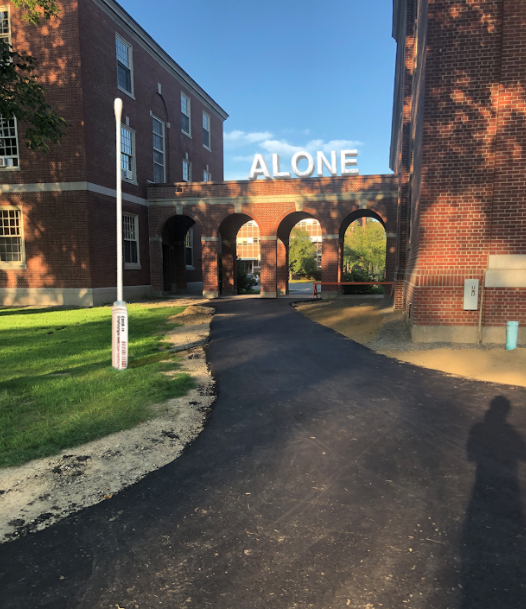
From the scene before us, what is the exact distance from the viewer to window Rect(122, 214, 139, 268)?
76.6 ft

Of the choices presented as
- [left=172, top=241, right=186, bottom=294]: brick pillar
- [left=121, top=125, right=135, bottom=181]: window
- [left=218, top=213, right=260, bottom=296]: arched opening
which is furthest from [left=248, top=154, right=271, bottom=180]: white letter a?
[left=172, top=241, right=186, bottom=294]: brick pillar

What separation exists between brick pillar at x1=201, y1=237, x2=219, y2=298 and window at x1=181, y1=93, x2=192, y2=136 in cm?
1047

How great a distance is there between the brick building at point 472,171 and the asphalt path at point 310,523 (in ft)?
14.1

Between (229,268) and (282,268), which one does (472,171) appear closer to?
(282,268)

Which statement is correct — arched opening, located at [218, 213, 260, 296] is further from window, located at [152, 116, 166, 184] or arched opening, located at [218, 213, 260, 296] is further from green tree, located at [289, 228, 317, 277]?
green tree, located at [289, 228, 317, 277]

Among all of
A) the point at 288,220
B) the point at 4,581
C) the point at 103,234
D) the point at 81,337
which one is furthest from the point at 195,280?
the point at 4,581

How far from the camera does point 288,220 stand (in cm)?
2672

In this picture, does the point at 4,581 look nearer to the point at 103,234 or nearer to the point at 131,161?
the point at 103,234

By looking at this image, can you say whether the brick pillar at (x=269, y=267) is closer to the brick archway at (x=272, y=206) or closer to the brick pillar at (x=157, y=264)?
the brick archway at (x=272, y=206)

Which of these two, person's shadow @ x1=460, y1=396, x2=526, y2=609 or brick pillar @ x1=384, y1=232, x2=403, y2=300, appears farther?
brick pillar @ x1=384, y1=232, x2=403, y2=300

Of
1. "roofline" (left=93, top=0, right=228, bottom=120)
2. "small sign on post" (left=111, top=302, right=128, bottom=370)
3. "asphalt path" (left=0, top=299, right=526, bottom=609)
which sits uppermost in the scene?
"roofline" (left=93, top=0, right=228, bottom=120)

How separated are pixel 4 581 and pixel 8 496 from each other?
1.04 metres

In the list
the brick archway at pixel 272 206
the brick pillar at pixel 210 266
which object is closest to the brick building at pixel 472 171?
the brick archway at pixel 272 206

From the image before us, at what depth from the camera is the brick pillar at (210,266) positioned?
2519 cm
